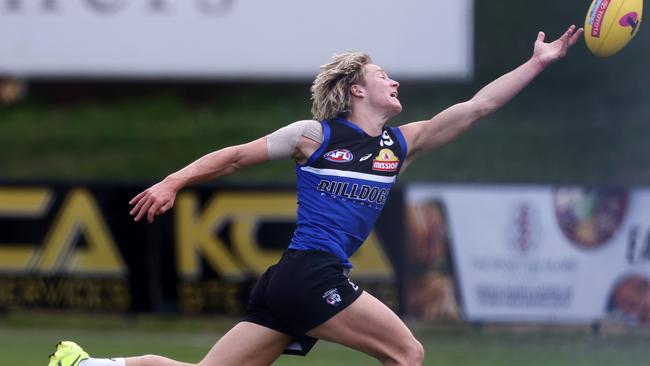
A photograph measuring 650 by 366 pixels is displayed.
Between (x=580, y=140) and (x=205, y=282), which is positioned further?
(x=580, y=140)

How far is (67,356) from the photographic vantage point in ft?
22.3

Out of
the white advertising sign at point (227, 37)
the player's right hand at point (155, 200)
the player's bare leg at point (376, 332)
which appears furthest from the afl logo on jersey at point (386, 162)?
the white advertising sign at point (227, 37)

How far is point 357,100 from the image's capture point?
6824 millimetres

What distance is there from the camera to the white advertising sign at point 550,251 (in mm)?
12375

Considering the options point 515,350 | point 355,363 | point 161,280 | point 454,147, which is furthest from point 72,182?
point 454,147

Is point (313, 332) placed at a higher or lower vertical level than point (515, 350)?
higher

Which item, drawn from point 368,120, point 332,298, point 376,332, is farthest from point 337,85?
point 376,332

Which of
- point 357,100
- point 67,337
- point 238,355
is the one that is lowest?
point 67,337

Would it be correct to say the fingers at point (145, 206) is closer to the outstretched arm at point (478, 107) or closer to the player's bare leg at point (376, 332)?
the player's bare leg at point (376, 332)

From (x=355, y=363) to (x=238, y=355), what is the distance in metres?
4.88

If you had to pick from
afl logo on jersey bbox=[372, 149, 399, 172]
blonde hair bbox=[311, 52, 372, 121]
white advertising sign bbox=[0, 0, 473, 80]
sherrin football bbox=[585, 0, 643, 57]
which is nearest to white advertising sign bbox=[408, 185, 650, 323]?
white advertising sign bbox=[0, 0, 473, 80]

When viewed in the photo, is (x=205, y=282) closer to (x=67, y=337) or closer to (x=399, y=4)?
(x=67, y=337)

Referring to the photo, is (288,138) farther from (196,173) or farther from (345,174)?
(196,173)

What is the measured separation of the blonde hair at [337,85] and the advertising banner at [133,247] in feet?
20.6
